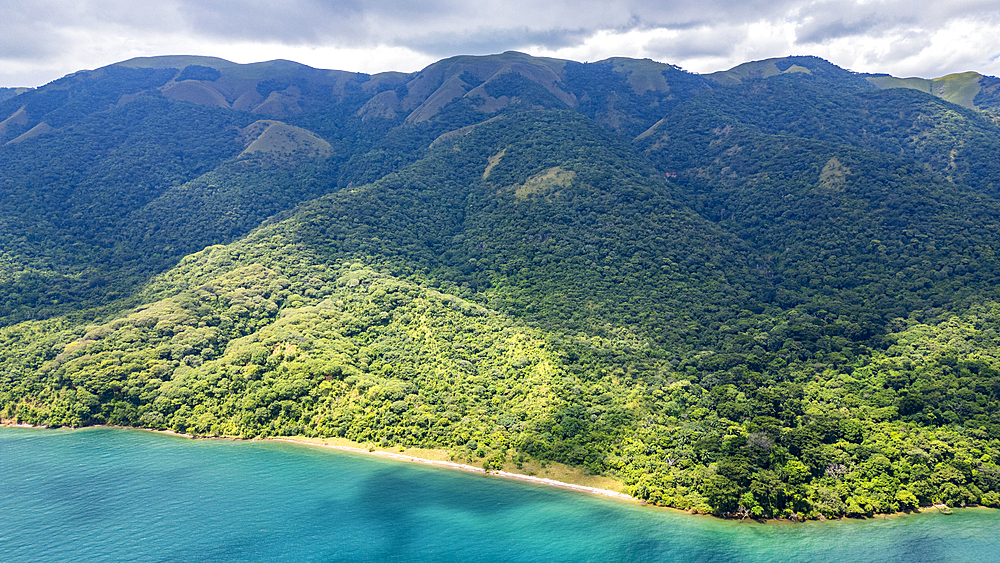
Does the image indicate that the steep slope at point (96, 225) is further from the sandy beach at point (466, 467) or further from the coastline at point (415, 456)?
the sandy beach at point (466, 467)

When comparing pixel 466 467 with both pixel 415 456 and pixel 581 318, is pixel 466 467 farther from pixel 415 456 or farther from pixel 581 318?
pixel 581 318

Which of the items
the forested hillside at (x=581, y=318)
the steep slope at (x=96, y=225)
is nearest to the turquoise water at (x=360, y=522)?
the forested hillside at (x=581, y=318)

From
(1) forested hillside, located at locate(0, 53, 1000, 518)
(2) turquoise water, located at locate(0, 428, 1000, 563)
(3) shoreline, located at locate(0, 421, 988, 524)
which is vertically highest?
(1) forested hillside, located at locate(0, 53, 1000, 518)

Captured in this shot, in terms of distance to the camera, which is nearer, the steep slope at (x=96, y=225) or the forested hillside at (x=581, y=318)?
the forested hillside at (x=581, y=318)

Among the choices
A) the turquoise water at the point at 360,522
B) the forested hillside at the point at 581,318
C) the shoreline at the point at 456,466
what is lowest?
the turquoise water at the point at 360,522

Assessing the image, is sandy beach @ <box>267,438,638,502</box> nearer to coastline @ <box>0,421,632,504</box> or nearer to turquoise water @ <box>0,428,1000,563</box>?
coastline @ <box>0,421,632,504</box>

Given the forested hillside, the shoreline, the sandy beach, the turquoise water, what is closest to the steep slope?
the forested hillside

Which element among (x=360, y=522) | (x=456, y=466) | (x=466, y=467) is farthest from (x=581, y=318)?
(x=360, y=522)
